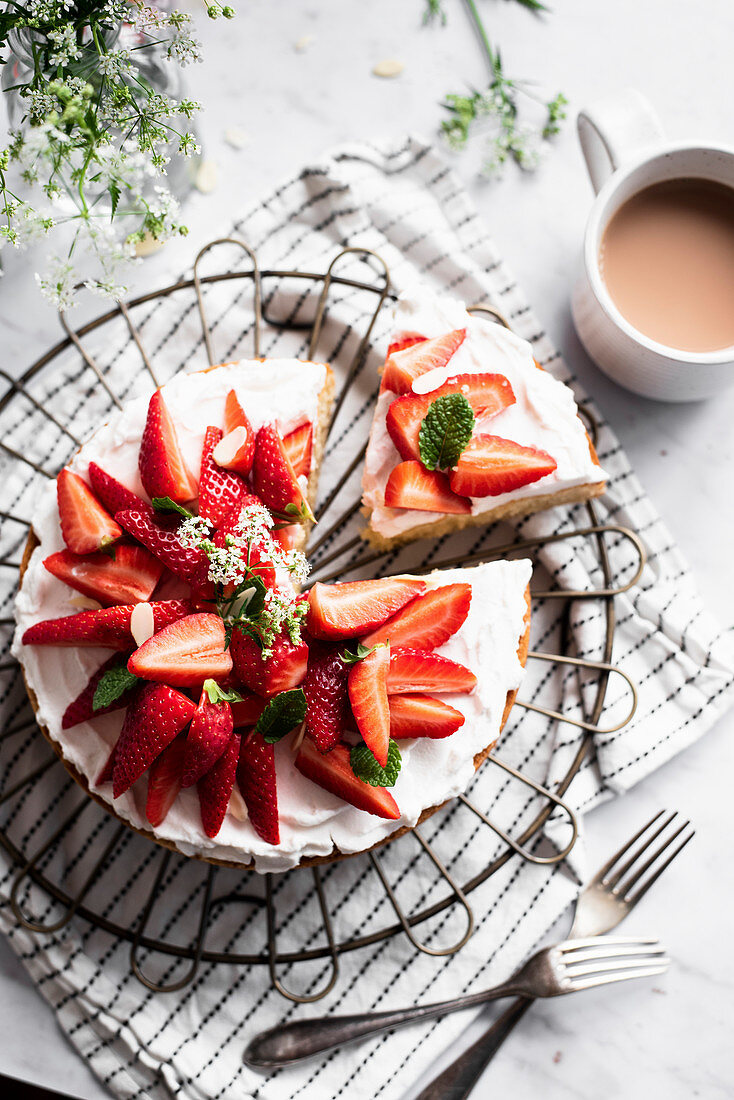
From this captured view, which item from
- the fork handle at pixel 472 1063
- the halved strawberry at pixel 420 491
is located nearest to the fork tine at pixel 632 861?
the fork handle at pixel 472 1063

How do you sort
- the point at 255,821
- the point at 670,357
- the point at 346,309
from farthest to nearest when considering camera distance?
the point at 346,309 < the point at 670,357 < the point at 255,821

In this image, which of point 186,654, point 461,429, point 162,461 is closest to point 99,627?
point 186,654

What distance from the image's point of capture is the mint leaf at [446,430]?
2396 mm

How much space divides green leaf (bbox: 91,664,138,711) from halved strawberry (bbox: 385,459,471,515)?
0.84 metres

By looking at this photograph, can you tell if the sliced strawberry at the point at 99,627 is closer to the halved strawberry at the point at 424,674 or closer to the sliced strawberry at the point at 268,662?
the sliced strawberry at the point at 268,662

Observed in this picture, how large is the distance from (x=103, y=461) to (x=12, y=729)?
91cm

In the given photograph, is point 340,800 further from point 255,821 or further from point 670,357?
point 670,357

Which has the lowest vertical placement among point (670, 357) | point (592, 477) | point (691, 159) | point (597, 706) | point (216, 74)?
point (597, 706)

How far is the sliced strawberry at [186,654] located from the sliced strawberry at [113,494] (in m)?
0.35

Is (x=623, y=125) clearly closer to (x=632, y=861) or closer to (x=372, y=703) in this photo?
(x=372, y=703)

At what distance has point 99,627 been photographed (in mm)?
2307

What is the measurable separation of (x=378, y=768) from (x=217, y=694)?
44cm

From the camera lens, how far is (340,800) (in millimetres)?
2324

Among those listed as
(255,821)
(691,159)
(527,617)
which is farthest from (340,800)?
(691,159)
